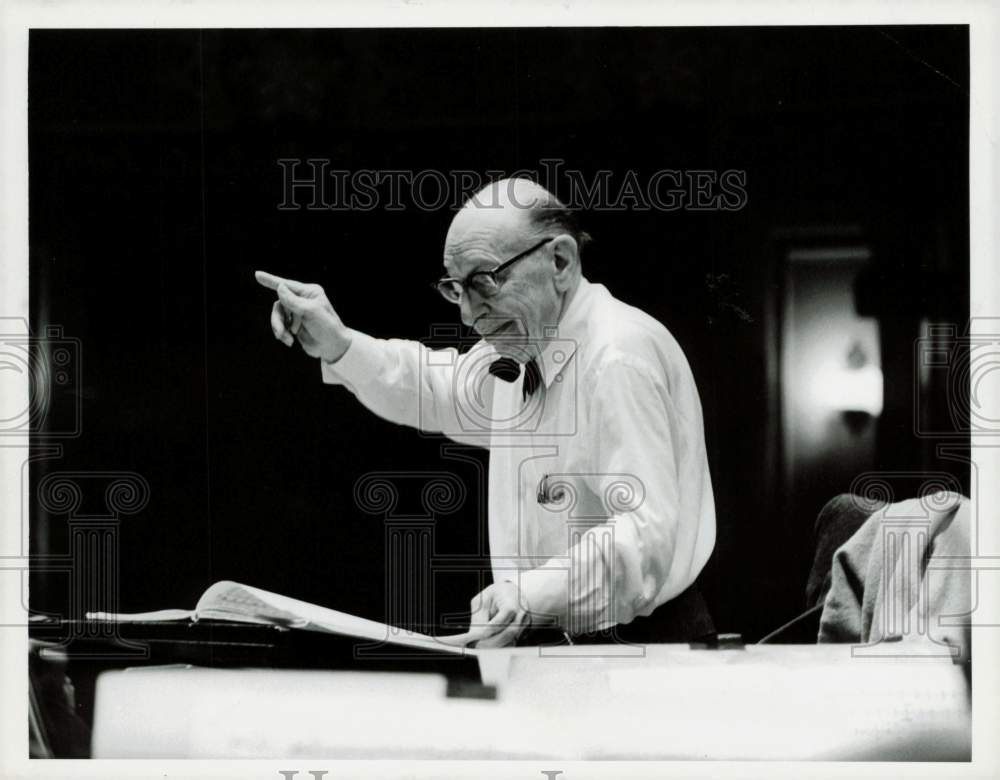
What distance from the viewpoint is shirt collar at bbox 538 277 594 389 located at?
376cm

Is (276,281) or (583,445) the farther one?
(276,281)

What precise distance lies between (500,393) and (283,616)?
3.22 feet

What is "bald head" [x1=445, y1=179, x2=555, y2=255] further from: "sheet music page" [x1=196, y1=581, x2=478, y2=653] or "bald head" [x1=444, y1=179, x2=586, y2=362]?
"sheet music page" [x1=196, y1=581, x2=478, y2=653]

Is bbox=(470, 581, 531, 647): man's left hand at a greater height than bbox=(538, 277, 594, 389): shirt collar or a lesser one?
lesser

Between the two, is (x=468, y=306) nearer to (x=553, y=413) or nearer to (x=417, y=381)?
(x=417, y=381)

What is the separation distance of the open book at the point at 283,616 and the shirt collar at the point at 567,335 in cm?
88

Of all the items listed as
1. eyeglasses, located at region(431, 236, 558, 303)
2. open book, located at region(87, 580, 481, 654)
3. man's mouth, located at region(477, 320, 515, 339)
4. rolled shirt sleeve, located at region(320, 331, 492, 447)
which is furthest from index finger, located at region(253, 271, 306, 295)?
open book, located at region(87, 580, 481, 654)

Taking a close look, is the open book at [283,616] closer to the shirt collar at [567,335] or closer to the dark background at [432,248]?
the dark background at [432,248]

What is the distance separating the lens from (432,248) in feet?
12.5

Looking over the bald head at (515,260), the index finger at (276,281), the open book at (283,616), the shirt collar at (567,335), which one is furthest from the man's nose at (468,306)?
the open book at (283,616)

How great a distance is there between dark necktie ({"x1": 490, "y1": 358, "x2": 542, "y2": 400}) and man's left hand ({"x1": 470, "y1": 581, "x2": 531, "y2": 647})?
62 cm

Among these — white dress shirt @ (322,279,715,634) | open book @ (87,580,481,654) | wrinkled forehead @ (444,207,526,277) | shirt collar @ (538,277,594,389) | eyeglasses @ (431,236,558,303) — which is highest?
wrinkled forehead @ (444,207,526,277)

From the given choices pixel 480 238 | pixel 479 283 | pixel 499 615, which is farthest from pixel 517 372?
pixel 499 615

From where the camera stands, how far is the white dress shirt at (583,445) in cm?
369
